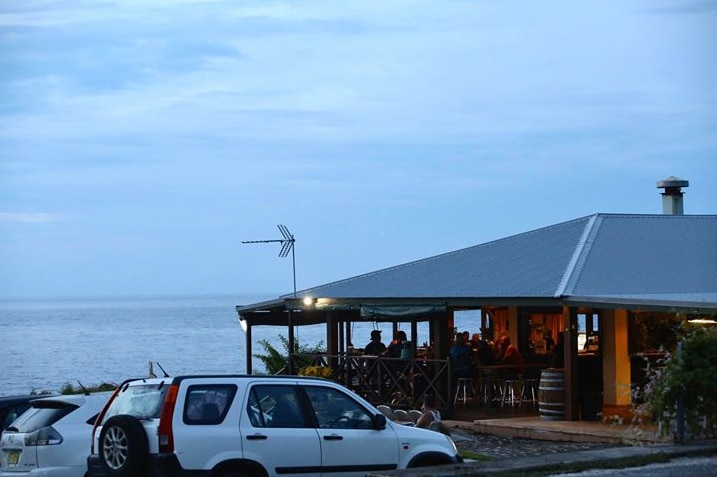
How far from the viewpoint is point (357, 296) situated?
2488 centimetres

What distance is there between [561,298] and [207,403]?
32.2 feet

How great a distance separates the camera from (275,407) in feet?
40.8

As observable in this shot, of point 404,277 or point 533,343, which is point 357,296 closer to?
point 404,277

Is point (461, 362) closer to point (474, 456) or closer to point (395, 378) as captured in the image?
point (395, 378)

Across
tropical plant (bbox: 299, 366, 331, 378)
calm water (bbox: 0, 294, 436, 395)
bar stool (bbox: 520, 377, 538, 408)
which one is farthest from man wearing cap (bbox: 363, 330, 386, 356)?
calm water (bbox: 0, 294, 436, 395)

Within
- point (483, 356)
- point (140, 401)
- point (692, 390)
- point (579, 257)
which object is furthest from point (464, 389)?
point (140, 401)

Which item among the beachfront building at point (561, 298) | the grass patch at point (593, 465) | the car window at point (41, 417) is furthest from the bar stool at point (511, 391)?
the car window at point (41, 417)

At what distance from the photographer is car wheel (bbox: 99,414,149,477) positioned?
38.3ft

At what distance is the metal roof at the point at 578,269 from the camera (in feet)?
68.7

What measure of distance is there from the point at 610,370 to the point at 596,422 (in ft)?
4.68

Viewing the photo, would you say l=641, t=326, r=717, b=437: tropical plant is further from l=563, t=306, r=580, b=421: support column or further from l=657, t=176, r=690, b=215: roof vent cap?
l=657, t=176, r=690, b=215: roof vent cap

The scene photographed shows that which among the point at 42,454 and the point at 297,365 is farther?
the point at 297,365

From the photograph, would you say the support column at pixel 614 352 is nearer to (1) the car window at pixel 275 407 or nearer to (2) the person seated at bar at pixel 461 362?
(2) the person seated at bar at pixel 461 362

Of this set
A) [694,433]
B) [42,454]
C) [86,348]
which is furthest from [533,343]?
[86,348]
